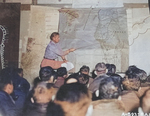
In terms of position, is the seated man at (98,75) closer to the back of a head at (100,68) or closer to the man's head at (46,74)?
the back of a head at (100,68)

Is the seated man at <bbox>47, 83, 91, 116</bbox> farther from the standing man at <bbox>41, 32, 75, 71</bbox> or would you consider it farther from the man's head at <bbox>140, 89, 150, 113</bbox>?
the man's head at <bbox>140, 89, 150, 113</bbox>

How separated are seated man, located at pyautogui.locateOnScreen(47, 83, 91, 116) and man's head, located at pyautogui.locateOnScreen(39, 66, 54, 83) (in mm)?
196

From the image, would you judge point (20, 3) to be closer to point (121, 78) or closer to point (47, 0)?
point (47, 0)

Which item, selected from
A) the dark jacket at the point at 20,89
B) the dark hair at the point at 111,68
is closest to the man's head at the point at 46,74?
the dark jacket at the point at 20,89

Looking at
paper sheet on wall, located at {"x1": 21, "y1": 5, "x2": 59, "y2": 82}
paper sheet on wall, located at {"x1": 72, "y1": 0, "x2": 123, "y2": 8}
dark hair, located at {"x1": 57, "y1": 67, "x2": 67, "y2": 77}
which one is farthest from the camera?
paper sheet on wall, located at {"x1": 72, "y1": 0, "x2": 123, "y2": 8}

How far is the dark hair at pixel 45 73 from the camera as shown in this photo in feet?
9.14

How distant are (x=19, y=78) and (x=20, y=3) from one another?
89 cm

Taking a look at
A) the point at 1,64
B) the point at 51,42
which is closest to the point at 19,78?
the point at 1,64

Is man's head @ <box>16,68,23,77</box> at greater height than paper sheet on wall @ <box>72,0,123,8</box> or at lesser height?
lesser

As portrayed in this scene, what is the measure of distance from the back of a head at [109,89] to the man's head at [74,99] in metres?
0.14

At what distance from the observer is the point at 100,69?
2891 mm

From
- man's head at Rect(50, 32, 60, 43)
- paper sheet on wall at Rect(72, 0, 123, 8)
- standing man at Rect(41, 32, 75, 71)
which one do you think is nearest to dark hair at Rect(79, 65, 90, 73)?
standing man at Rect(41, 32, 75, 71)

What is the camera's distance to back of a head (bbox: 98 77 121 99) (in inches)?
103

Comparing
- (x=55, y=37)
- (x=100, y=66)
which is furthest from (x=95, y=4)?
(x=100, y=66)
